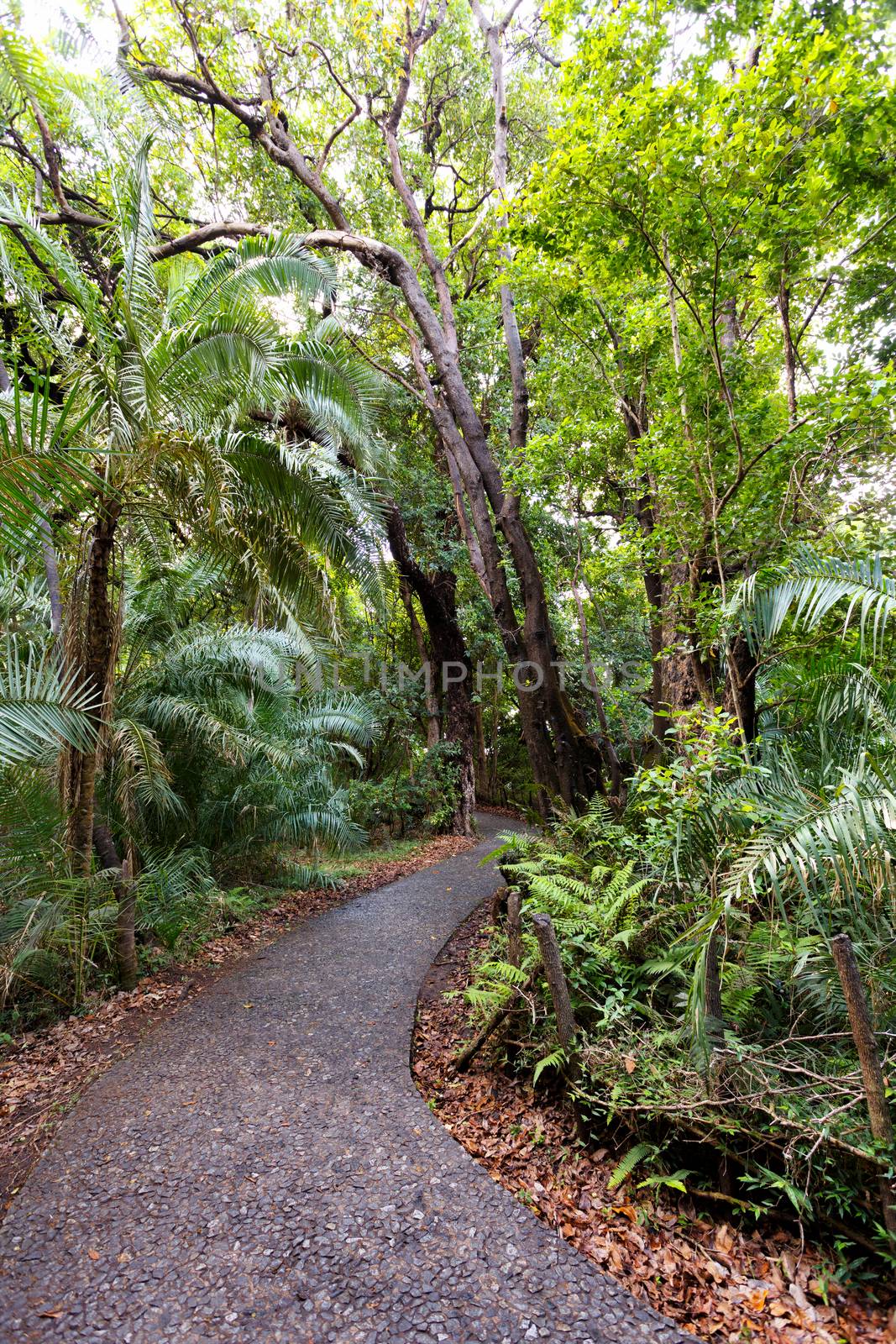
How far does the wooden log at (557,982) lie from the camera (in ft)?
9.64

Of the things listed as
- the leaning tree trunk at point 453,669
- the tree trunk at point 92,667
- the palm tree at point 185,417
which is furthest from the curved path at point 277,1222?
the leaning tree trunk at point 453,669

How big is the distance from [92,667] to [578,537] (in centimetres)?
672

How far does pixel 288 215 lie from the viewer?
9.45 metres

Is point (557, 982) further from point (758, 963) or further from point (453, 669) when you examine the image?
point (453, 669)

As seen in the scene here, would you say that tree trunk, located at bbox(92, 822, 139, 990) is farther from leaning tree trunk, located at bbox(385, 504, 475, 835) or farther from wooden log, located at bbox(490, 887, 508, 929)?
leaning tree trunk, located at bbox(385, 504, 475, 835)

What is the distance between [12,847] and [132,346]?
3487mm

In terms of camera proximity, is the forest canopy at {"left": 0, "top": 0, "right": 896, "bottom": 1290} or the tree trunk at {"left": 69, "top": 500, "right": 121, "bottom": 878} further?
the tree trunk at {"left": 69, "top": 500, "right": 121, "bottom": 878}

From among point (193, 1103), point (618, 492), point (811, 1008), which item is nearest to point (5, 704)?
point (193, 1103)

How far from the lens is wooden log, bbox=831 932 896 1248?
6.84 ft

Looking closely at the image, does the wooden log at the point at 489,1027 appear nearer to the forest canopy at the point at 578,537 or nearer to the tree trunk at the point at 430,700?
the forest canopy at the point at 578,537

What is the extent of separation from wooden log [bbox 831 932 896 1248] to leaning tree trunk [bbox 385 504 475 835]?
30.4 feet

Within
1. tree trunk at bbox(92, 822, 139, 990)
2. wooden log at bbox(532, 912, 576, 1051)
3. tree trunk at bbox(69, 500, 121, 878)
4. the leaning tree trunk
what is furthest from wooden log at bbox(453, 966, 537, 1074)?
the leaning tree trunk

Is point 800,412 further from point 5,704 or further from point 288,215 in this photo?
point 288,215

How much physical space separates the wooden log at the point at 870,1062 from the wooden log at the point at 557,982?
3.99ft
